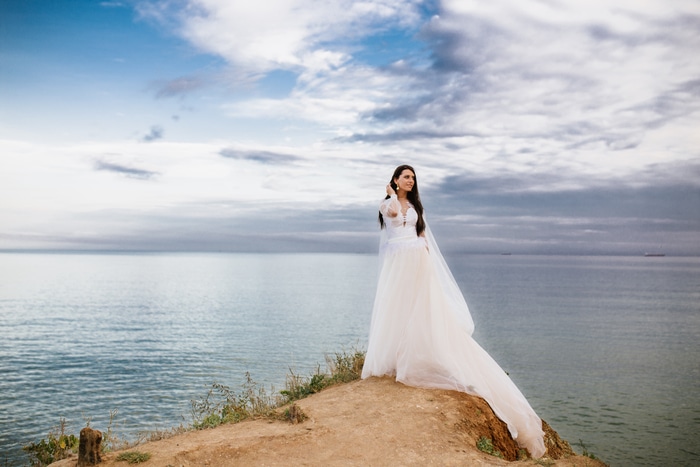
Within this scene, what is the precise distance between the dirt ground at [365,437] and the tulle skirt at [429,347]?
0.27m

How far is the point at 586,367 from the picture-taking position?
1184 inches

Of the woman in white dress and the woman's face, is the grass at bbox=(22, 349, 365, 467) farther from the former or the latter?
the woman's face

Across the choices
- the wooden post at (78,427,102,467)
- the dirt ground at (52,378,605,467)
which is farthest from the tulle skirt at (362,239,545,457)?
the wooden post at (78,427,102,467)

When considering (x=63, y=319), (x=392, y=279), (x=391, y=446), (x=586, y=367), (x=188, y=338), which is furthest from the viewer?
(x=63, y=319)

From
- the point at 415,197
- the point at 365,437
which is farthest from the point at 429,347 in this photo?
the point at 415,197

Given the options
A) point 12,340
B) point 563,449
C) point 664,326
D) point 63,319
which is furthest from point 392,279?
point 63,319

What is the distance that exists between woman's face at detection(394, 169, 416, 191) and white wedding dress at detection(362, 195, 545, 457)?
1.18 feet

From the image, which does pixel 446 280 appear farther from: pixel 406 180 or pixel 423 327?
pixel 406 180

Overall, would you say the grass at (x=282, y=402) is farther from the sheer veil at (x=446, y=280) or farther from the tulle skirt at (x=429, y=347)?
the sheer veil at (x=446, y=280)

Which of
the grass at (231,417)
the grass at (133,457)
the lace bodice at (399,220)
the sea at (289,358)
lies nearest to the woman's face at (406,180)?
the lace bodice at (399,220)

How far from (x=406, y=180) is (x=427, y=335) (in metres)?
2.84

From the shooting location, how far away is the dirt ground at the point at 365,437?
7176mm

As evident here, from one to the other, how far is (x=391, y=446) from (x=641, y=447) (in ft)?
45.4

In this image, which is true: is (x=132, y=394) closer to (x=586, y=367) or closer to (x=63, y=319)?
(x=586, y=367)
